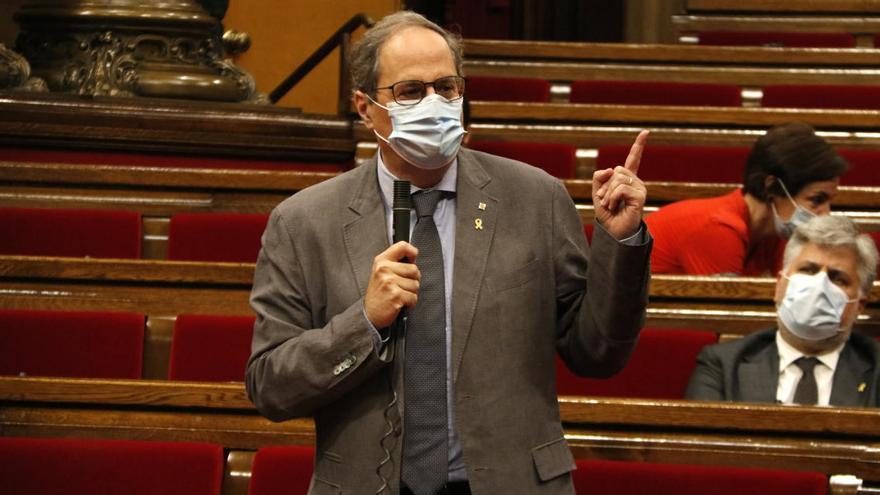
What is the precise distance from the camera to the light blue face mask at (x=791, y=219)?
1177 mm

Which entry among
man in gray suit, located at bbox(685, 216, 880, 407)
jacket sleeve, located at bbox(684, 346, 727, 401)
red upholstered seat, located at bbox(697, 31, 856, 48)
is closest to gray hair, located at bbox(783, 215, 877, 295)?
man in gray suit, located at bbox(685, 216, 880, 407)

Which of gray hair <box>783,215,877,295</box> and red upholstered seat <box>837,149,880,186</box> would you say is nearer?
gray hair <box>783,215,877,295</box>

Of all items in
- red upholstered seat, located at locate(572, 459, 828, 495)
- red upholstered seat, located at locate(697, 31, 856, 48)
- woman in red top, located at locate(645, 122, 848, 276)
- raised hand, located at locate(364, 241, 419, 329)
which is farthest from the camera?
red upholstered seat, located at locate(697, 31, 856, 48)

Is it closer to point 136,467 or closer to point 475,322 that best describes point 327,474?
point 475,322

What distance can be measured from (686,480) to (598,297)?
181mm

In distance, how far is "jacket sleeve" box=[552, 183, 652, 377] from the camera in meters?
0.54

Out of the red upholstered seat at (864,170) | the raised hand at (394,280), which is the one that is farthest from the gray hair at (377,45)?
the red upholstered seat at (864,170)

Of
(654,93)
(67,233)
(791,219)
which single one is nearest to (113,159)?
(67,233)

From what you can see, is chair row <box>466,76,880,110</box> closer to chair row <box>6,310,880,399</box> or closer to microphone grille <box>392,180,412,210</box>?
chair row <box>6,310,880,399</box>

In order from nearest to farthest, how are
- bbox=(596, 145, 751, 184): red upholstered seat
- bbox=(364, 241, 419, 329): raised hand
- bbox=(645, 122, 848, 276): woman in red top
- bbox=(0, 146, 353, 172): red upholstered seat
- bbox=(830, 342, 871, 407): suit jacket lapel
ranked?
bbox=(364, 241, 419, 329): raised hand, bbox=(830, 342, 871, 407): suit jacket lapel, bbox=(645, 122, 848, 276): woman in red top, bbox=(0, 146, 353, 172): red upholstered seat, bbox=(596, 145, 751, 184): red upholstered seat

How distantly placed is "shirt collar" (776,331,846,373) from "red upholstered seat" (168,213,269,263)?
45 centimetres

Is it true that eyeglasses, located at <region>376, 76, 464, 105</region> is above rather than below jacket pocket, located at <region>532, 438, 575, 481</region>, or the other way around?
above

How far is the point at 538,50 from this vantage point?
2.08 meters

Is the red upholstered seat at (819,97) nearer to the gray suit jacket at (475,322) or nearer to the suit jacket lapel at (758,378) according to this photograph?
the suit jacket lapel at (758,378)
